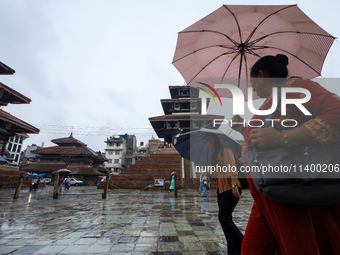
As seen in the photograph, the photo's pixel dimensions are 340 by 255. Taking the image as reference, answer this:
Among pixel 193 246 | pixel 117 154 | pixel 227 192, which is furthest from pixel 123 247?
pixel 117 154

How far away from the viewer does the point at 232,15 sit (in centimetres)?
265

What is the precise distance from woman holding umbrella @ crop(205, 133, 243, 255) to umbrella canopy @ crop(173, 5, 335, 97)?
3.03ft

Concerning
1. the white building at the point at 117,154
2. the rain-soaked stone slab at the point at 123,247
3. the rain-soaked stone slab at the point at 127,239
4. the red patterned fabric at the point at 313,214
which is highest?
the white building at the point at 117,154

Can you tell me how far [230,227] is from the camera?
2.12 meters

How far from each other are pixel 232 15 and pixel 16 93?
19.8 metres

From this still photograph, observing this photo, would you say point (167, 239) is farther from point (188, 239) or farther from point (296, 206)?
point (296, 206)

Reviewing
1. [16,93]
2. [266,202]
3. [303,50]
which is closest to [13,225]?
[266,202]

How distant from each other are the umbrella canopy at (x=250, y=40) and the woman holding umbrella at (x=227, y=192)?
92 centimetres

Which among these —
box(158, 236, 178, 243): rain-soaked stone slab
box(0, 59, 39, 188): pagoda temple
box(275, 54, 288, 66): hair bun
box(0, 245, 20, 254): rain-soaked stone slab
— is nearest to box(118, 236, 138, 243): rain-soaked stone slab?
box(158, 236, 178, 243): rain-soaked stone slab

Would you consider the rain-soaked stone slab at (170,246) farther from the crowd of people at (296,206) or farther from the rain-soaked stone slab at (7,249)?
the rain-soaked stone slab at (7,249)

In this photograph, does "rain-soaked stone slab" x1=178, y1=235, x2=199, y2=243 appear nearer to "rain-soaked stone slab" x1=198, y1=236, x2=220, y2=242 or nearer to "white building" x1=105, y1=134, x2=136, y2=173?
"rain-soaked stone slab" x1=198, y1=236, x2=220, y2=242

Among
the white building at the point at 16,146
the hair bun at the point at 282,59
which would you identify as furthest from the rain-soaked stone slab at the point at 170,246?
the white building at the point at 16,146

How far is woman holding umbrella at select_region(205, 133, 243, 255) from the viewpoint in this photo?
6.93ft

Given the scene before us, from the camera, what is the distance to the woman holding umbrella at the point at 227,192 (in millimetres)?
2111
